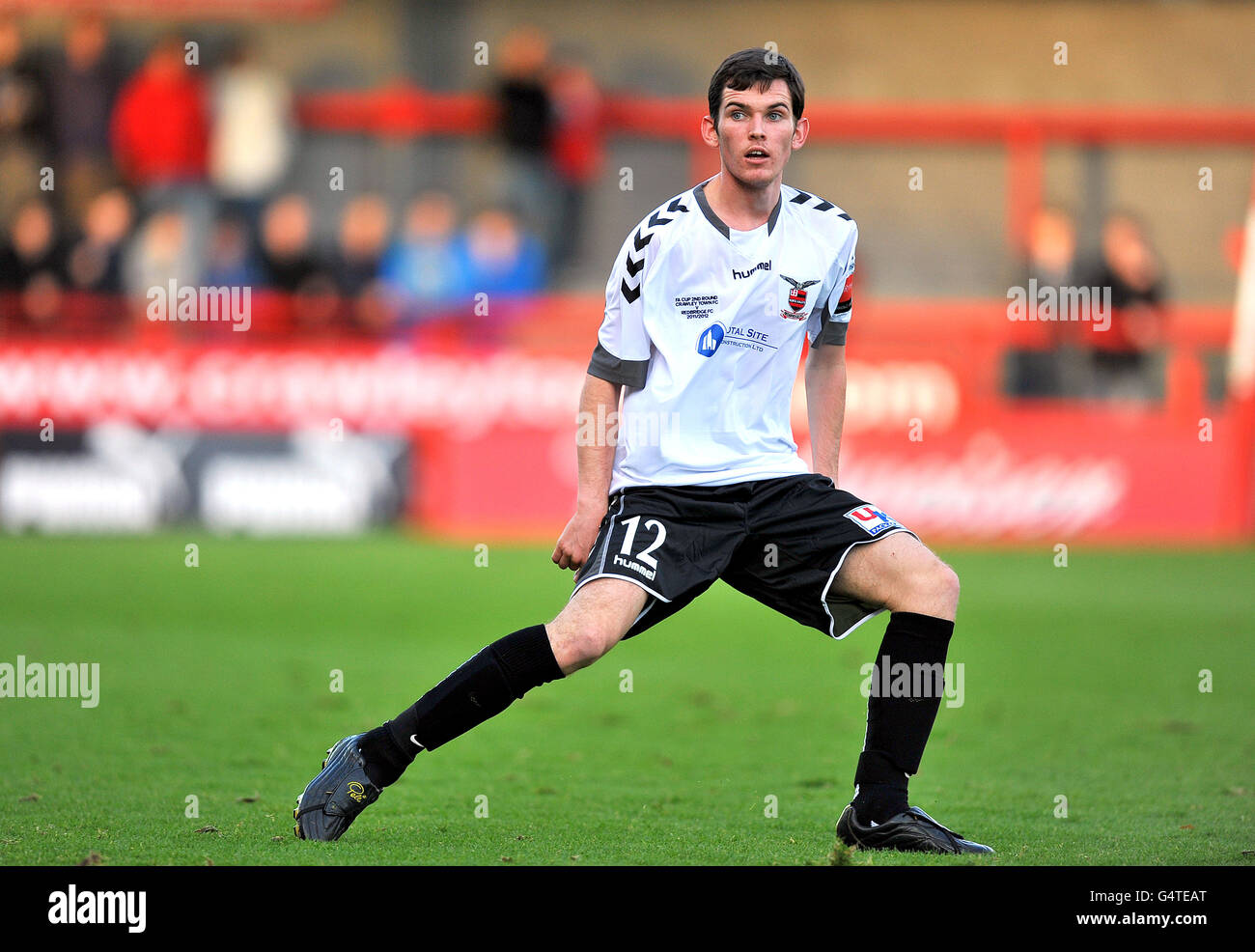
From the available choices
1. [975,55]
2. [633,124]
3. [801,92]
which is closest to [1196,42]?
[975,55]

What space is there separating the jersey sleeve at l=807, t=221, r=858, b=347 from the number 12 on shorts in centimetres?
84

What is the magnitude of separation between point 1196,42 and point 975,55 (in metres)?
2.59

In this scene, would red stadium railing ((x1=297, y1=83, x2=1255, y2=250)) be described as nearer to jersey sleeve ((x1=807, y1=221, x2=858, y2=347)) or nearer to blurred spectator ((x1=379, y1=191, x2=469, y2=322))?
Answer: blurred spectator ((x1=379, y1=191, x2=469, y2=322))

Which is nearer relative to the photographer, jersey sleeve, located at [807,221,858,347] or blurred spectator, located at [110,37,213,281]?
jersey sleeve, located at [807,221,858,347]

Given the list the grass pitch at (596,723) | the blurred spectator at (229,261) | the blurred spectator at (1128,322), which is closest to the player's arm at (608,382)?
the grass pitch at (596,723)

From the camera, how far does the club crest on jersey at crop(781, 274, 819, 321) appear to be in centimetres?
516

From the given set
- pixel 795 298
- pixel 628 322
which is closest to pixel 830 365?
pixel 795 298

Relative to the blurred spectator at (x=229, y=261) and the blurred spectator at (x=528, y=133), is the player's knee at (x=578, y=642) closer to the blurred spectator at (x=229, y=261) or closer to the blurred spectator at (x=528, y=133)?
the blurred spectator at (x=229, y=261)

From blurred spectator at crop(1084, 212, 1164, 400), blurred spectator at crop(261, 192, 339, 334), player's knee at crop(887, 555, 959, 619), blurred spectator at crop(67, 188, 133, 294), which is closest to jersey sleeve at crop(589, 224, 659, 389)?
player's knee at crop(887, 555, 959, 619)

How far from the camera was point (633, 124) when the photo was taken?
18859 mm

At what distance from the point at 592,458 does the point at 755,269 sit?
2.33ft
